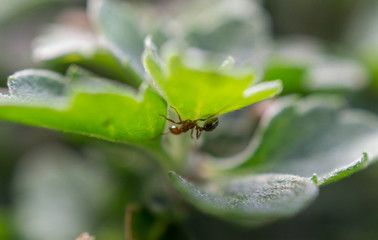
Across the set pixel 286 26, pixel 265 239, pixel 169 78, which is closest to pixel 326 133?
pixel 265 239

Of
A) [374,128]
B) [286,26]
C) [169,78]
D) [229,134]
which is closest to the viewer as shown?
[169,78]

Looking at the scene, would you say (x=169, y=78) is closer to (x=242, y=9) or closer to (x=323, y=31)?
(x=242, y=9)

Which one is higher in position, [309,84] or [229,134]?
[309,84]

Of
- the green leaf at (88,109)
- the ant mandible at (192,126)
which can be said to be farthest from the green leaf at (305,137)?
the green leaf at (88,109)

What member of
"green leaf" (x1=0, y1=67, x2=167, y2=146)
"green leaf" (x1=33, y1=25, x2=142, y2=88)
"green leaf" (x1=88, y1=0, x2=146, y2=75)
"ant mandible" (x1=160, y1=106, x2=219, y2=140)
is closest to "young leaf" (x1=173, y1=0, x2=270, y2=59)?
"green leaf" (x1=88, y1=0, x2=146, y2=75)

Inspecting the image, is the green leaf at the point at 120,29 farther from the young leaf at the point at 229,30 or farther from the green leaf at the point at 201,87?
the green leaf at the point at 201,87

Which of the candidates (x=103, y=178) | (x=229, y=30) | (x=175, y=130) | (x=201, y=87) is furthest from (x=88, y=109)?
(x=229, y=30)

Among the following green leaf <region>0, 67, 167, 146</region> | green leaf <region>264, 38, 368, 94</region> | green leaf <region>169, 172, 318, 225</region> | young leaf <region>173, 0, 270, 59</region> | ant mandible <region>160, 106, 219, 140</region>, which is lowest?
green leaf <region>169, 172, 318, 225</region>

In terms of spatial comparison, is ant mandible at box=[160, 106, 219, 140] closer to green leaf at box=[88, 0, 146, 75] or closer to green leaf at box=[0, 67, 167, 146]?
green leaf at box=[0, 67, 167, 146]
